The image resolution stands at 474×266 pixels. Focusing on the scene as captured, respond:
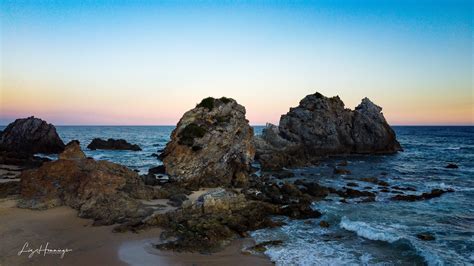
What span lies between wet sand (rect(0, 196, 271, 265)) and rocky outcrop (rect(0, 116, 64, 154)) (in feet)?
153

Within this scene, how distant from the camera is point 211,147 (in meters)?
34.3

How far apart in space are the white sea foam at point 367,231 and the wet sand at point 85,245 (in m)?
6.72

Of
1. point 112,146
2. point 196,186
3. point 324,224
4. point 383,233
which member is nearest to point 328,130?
point 196,186

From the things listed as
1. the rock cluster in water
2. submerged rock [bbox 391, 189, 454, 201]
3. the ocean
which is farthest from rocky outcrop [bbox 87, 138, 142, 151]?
submerged rock [bbox 391, 189, 454, 201]

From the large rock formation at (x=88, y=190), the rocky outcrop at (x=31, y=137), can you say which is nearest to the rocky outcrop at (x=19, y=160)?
the rocky outcrop at (x=31, y=137)

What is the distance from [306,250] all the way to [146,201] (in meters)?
13.1

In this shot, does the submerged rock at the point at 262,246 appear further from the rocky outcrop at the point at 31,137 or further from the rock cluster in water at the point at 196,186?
the rocky outcrop at the point at 31,137

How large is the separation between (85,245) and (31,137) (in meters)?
55.2

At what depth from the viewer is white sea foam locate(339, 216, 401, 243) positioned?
19092 millimetres

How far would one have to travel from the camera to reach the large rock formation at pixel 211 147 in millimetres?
32906

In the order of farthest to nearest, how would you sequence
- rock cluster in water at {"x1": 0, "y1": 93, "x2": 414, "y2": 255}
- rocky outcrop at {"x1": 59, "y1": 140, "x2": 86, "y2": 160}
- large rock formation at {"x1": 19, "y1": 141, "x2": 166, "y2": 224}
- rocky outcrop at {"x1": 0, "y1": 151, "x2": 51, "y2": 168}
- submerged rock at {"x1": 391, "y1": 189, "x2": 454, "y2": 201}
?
rocky outcrop at {"x1": 0, "y1": 151, "x2": 51, "y2": 168}, rocky outcrop at {"x1": 59, "y1": 140, "x2": 86, "y2": 160}, submerged rock at {"x1": 391, "y1": 189, "x2": 454, "y2": 201}, large rock formation at {"x1": 19, "y1": 141, "x2": 166, "y2": 224}, rock cluster in water at {"x1": 0, "y1": 93, "x2": 414, "y2": 255}

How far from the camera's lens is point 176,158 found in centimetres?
3309

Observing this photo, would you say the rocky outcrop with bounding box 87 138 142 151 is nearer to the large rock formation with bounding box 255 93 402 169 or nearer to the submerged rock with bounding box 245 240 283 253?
the large rock formation with bounding box 255 93 402 169

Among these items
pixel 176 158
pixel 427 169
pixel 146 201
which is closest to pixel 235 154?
pixel 176 158
